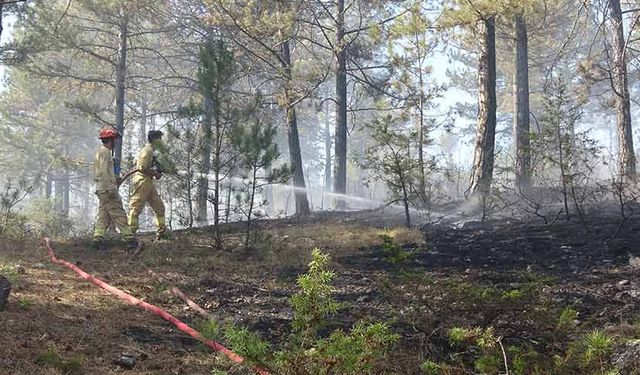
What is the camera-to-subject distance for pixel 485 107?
11.1m

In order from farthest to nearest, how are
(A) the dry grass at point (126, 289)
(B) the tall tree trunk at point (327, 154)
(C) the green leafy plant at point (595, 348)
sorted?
(B) the tall tree trunk at point (327, 154), (A) the dry grass at point (126, 289), (C) the green leafy plant at point (595, 348)

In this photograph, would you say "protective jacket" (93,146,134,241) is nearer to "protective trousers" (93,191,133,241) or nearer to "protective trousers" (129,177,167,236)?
"protective trousers" (93,191,133,241)

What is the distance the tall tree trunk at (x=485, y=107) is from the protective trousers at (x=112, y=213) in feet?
21.0

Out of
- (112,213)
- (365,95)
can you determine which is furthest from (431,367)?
(365,95)

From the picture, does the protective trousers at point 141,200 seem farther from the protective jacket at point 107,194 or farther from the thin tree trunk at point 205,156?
the thin tree trunk at point 205,156

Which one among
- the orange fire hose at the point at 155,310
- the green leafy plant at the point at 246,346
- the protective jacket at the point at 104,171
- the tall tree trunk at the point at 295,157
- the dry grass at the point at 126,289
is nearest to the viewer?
the green leafy plant at the point at 246,346

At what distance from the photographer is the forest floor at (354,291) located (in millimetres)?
3555

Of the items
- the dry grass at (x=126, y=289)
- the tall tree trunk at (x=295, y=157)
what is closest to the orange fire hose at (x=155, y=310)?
the dry grass at (x=126, y=289)

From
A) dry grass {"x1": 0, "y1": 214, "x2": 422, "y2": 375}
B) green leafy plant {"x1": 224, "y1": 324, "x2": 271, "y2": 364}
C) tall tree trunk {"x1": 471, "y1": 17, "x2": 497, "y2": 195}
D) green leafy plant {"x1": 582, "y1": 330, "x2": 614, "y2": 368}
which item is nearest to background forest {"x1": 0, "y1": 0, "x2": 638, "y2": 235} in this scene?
tall tree trunk {"x1": 471, "y1": 17, "x2": 497, "y2": 195}

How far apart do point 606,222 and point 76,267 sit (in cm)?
686

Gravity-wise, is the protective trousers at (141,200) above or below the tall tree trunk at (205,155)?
below

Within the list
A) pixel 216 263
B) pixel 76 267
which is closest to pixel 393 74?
pixel 216 263

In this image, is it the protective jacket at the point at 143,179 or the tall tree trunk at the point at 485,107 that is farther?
the tall tree trunk at the point at 485,107

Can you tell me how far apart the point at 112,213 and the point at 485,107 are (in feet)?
23.4
